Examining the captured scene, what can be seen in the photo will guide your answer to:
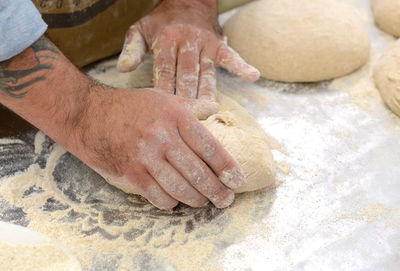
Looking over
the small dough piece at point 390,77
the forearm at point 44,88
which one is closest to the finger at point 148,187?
the forearm at point 44,88

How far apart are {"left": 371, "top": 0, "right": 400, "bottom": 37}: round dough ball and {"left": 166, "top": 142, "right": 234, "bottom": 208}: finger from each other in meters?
1.45

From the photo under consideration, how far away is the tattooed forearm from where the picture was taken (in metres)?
1.25

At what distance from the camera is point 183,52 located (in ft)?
5.44

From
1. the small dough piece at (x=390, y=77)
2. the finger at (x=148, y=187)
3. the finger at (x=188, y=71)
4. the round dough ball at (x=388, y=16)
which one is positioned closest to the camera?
the finger at (x=148, y=187)

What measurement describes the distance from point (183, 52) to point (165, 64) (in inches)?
3.5

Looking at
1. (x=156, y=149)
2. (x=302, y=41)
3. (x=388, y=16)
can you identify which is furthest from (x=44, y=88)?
(x=388, y=16)

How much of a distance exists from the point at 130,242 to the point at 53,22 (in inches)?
41.4

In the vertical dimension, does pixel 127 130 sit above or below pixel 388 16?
above

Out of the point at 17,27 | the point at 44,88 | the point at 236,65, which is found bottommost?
the point at 236,65

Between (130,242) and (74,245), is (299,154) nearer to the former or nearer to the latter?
(130,242)

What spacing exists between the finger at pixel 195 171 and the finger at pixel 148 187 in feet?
0.29

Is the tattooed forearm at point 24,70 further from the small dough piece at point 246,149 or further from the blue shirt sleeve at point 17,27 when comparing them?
the small dough piece at point 246,149

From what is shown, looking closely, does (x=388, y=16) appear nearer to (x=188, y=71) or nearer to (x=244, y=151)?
(x=188, y=71)

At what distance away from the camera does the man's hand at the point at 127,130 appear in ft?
4.01
